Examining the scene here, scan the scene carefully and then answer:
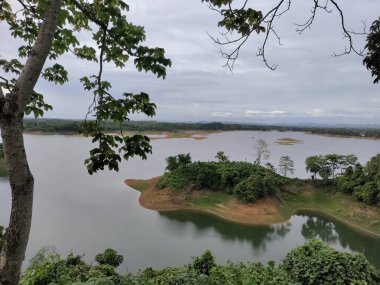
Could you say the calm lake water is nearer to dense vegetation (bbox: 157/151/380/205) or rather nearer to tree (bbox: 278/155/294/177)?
dense vegetation (bbox: 157/151/380/205)

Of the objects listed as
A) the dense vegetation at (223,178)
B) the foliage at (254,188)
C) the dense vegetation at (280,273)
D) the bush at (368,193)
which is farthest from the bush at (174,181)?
the dense vegetation at (280,273)

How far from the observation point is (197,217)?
22.6 m

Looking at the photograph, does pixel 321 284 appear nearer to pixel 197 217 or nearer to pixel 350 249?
pixel 350 249

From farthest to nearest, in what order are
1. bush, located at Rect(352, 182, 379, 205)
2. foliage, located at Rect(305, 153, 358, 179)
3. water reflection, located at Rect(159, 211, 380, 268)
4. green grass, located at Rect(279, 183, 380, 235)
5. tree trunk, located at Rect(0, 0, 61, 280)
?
foliage, located at Rect(305, 153, 358, 179) < bush, located at Rect(352, 182, 379, 205) < green grass, located at Rect(279, 183, 380, 235) < water reflection, located at Rect(159, 211, 380, 268) < tree trunk, located at Rect(0, 0, 61, 280)

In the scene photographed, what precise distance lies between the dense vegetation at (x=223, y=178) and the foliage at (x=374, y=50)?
2221 centimetres

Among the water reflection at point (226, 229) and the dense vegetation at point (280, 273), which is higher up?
the dense vegetation at point (280, 273)

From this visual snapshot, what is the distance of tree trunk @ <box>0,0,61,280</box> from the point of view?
6.23 feet

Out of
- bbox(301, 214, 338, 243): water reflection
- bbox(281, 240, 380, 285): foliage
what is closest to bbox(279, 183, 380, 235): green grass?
bbox(301, 214, 338, 243): water reflection

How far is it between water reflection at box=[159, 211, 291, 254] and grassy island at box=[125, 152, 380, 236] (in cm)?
91

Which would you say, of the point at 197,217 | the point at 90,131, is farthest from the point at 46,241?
the point at 90,131

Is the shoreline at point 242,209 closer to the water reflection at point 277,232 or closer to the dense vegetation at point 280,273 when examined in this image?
the water reflection at point 277,232

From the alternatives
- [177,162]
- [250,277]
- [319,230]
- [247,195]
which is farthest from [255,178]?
[250,277]

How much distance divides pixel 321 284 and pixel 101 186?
930 inches

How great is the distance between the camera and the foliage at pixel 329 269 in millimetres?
7715
